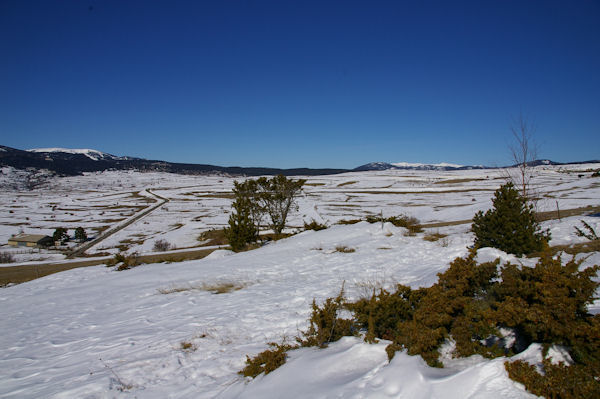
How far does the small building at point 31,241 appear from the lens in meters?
43.9

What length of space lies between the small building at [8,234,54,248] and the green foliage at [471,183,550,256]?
54.5 metres

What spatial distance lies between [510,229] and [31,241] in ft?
190

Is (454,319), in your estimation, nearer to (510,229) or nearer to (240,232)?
(510,229)

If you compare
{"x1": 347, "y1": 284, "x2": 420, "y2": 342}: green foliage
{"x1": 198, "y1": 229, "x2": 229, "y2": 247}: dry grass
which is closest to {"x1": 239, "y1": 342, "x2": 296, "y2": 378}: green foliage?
{"x1": 347, "y1": 284, "x2": 420, "y2": 342}: green foliage

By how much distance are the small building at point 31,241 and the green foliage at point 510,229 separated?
54550mm

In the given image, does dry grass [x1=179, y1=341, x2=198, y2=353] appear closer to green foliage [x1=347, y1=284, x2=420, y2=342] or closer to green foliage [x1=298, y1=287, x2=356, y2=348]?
green foliage [x1=298, y1=287, x2=356, y2=348]

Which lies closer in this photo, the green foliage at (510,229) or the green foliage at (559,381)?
the green foliage at (559,381)

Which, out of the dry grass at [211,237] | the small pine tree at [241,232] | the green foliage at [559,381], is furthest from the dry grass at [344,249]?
the dry grass at [211,237]

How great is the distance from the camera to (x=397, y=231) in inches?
580

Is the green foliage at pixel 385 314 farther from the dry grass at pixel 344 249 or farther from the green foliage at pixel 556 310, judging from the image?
the dry grass at pixel 344 249

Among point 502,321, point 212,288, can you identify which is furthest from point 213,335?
point 502,321

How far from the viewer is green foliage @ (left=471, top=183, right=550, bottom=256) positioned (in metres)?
8.95

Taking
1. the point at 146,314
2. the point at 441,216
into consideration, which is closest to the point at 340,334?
the point at 146,314

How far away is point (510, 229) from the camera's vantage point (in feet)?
30.3
